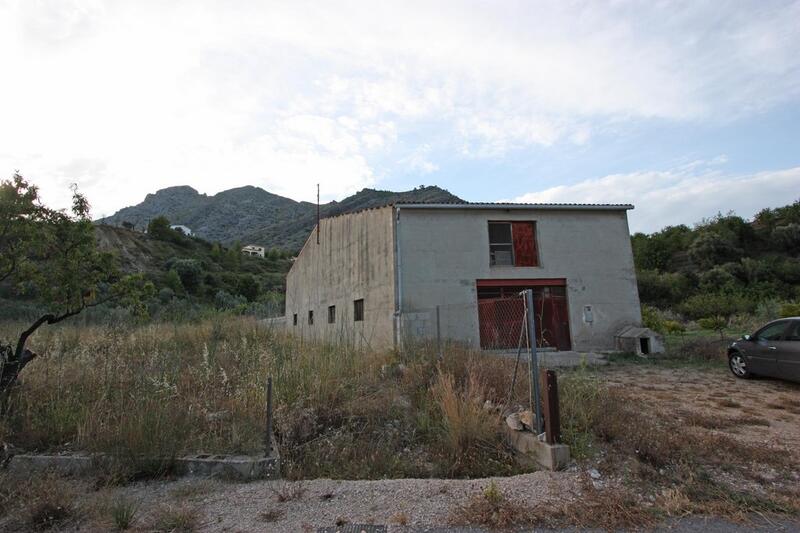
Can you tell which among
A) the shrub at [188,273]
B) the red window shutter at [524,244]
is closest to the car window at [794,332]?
the red window shutter at [524,244]

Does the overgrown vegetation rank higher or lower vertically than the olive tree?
higher

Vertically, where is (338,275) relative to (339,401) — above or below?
above

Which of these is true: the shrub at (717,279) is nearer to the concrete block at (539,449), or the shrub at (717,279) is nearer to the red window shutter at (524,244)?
the red window shutter at (524,244)

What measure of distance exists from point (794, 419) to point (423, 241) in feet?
32.1

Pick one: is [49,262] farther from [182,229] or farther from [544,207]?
[182,229]

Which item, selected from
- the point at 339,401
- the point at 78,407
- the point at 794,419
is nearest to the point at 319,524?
the point at 339,401

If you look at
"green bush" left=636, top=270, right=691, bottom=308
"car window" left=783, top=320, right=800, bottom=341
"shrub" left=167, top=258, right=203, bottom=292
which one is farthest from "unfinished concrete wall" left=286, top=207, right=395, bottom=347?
"green bush" left=636, top=270, right=691, bottom=308

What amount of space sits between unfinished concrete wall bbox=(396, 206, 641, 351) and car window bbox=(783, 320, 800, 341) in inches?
255

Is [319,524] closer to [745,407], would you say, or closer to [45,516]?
[45,516]

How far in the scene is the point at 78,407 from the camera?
5344mm

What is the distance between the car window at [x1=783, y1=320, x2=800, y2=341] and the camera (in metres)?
8.20

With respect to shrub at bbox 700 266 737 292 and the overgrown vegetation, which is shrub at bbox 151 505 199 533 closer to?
the overgrown vegetation

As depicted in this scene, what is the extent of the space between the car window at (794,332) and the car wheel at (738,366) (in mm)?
1309

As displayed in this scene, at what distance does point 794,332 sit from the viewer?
827 centimetres
